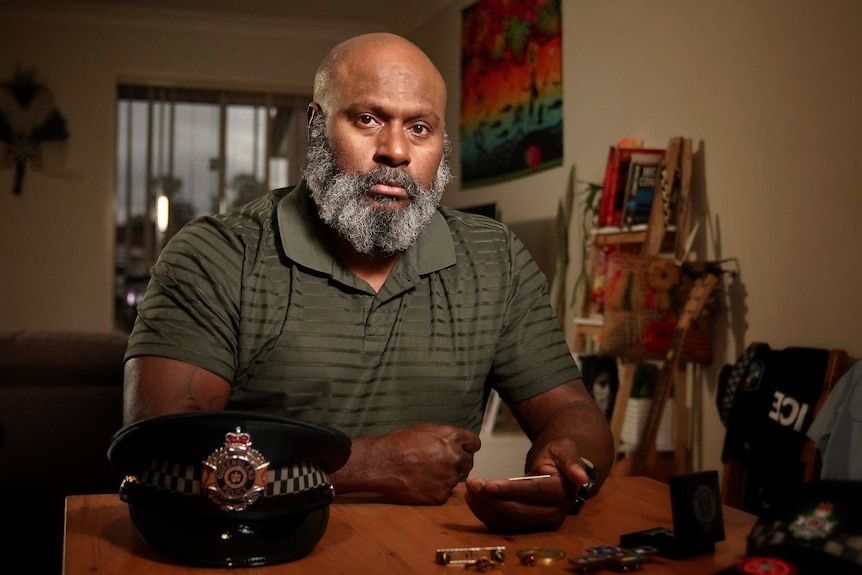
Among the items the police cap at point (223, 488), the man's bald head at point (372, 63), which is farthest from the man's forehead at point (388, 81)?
the police cap at point (223, 488)

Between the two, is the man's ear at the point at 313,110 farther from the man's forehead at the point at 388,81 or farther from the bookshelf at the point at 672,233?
the bookshelf at the point at 672,233

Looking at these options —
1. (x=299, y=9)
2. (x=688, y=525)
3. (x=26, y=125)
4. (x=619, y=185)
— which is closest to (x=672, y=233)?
(x=619, y=185)

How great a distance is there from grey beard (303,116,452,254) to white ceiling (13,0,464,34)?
509 cm

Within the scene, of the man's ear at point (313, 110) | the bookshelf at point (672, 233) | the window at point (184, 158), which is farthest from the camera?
the window at point (184, 158)

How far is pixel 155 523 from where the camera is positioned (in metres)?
1.01

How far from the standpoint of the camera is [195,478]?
39.4 inches

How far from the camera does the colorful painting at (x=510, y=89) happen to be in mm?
4832

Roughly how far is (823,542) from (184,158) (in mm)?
7030

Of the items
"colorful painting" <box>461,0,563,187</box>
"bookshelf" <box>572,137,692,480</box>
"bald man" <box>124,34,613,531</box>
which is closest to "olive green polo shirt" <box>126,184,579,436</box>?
"bald man" <box>124,34,613,531</box>

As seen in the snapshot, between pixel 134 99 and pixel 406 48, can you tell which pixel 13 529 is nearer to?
pixel 406 48

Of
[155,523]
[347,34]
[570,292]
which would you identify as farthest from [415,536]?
[347,34]

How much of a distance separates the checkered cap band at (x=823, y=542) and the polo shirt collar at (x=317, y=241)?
3.05 feet

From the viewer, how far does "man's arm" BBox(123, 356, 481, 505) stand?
4.27 ft

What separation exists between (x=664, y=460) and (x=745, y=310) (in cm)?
62
